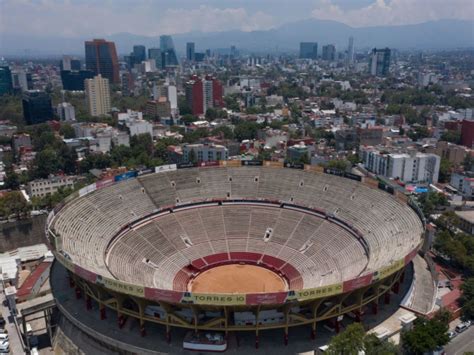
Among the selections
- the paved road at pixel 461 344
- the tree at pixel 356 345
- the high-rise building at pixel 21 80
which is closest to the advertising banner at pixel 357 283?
the tree at pixel 356 345

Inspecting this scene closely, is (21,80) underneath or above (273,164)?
underneath

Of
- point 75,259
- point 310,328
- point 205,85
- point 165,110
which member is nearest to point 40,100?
point 165,110

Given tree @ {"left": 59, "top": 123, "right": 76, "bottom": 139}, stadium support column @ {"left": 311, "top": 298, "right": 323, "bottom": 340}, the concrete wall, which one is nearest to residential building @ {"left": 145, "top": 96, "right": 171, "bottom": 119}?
tree @ {"left": 59, "top": 123, "right": 76, "bottom": 139}

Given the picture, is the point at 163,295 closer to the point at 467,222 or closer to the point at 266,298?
the point at 266,298

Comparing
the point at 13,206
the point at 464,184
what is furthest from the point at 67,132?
the point at 464,184

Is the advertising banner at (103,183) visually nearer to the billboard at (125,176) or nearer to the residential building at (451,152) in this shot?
the billboard at (125,176)

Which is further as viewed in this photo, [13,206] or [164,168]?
[13,206]

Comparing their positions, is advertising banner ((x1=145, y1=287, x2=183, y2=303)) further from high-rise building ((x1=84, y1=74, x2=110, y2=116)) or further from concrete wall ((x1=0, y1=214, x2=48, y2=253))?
high-rise building ((x1=84, y1=74, x2=110, y2=116))
